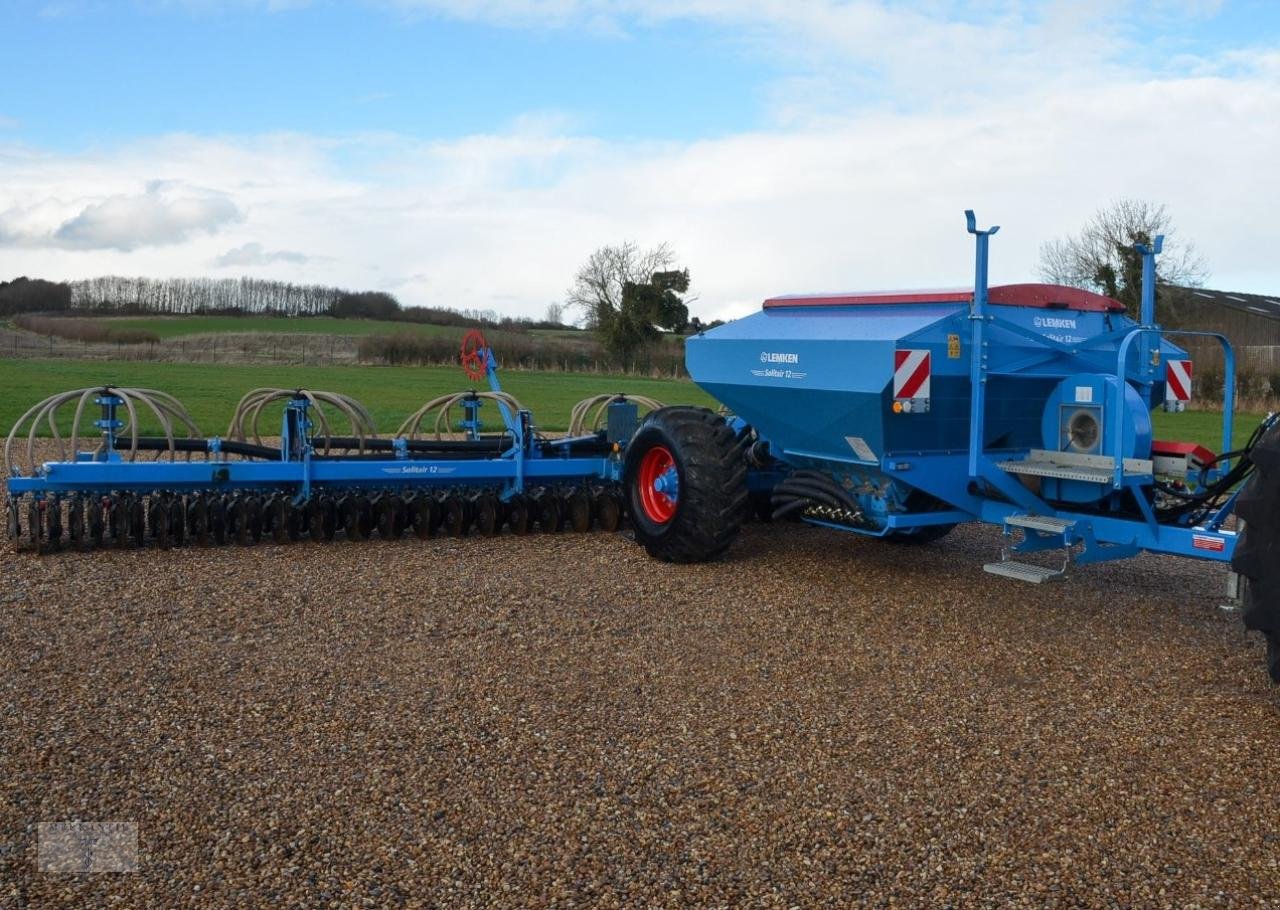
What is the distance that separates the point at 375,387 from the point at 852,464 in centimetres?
2452

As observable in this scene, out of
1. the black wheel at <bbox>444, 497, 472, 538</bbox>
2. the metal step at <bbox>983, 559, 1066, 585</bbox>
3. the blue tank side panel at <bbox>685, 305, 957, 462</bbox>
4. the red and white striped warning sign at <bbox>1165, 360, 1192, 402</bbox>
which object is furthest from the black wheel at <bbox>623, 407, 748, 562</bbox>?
the red and white striped warning sign at <bbox>1165, 360, 1192, 402</bbox>

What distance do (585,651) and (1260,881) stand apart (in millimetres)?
3078

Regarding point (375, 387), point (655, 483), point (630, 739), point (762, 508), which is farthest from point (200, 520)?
point (375, 387)

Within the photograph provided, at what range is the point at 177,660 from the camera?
5430mm

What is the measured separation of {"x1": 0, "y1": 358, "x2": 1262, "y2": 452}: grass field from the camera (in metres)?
20.5

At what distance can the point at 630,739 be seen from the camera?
4.53 meters

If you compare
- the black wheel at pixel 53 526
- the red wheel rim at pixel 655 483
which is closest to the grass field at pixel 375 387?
the black wheel at pixel 53 526

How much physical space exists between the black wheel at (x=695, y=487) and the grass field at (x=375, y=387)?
10.4 metres

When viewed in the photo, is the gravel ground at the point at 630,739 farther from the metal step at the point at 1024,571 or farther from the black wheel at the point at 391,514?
the black wheel at the point at 391,514

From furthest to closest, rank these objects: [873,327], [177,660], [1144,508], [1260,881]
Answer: [873,327] < [1144,508] < [177,660] < [1260,881]

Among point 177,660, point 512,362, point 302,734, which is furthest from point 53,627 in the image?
point 512,362

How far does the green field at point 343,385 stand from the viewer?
21688 millimetres

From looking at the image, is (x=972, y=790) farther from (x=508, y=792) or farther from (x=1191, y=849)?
(x=508, y=792)

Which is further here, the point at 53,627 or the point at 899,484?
the point at 899,484
